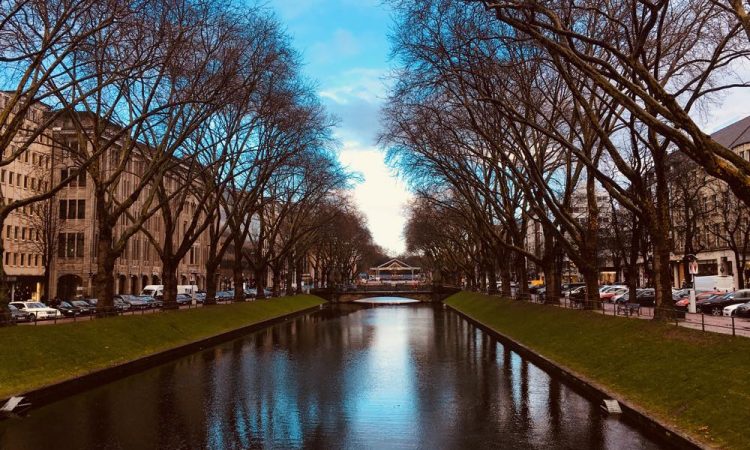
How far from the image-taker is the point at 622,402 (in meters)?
14.5

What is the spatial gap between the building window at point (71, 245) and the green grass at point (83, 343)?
40892 mm

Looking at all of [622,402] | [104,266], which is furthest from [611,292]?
[622,402]

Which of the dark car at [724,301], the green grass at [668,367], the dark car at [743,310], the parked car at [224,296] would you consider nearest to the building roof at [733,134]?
the dark car at [724,301]

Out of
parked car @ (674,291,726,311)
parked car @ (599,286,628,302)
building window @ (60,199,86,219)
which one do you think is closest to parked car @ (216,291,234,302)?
building window @ (60,199,86,219)

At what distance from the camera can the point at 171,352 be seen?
1040 inches

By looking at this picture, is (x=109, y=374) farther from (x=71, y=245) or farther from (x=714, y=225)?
(x=714, y=225)

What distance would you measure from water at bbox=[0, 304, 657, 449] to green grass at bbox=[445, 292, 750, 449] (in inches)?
44.4

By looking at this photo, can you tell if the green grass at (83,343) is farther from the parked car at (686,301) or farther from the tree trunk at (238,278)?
the parked car at (686,301)

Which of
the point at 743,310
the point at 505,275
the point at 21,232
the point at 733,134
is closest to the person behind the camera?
the point at 743,310

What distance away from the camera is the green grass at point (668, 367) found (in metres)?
11.7

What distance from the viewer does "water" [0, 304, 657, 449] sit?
1156 cm

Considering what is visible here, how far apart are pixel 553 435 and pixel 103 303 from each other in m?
22.1

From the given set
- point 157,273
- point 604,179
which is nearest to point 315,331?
point 604,179

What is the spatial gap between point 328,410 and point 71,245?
6562 centimetres
